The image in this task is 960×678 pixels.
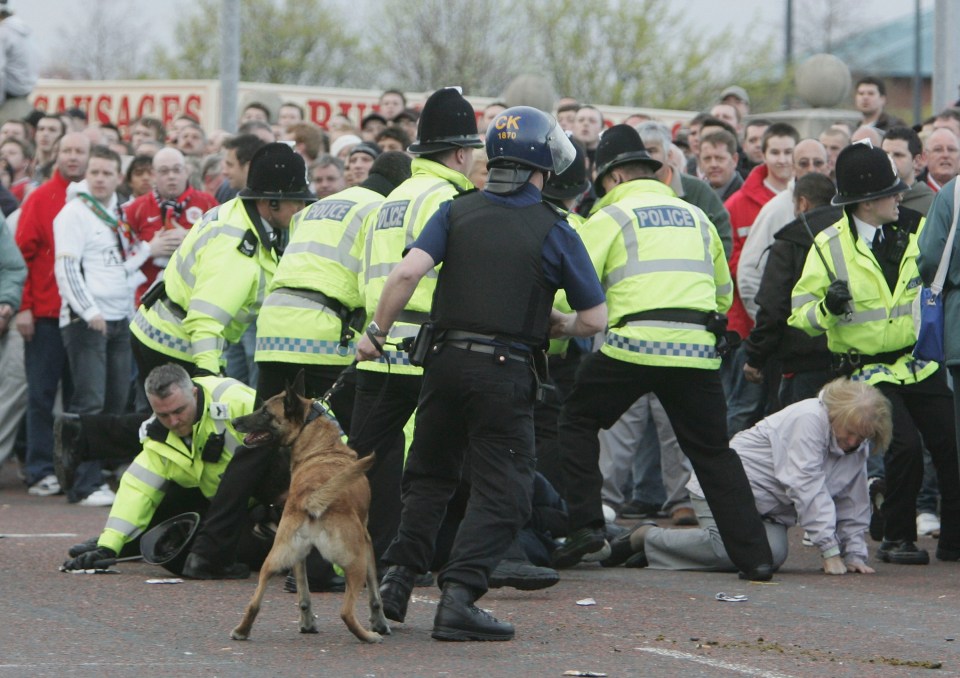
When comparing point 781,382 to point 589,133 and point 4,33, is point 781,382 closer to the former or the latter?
point 589,133

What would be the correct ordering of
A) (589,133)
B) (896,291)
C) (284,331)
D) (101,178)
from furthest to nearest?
(589,133), (101,178), (896,291), (284,331)

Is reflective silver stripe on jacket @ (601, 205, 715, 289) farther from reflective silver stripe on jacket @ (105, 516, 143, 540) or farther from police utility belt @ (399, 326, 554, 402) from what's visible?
reflective silver stripe on jacket @ (105, 516, 143, 540)

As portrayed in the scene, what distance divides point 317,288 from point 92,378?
4200 mm

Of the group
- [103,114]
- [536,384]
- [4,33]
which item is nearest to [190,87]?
[103,114]

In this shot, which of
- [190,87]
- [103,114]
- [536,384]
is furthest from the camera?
[103,114]

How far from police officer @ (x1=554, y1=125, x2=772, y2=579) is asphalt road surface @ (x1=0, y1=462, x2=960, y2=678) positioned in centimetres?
35

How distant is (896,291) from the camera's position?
9.58m

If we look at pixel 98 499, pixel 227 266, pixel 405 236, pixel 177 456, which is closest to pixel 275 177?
pixel 227 266

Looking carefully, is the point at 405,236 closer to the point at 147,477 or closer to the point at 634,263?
the point at 634,263

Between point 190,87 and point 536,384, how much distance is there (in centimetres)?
1681

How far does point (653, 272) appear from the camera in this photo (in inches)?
347

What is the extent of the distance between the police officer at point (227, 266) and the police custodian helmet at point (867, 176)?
2.93 metres

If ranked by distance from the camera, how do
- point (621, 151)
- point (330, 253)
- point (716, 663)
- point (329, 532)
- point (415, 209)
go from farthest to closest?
point (621, 151) → point (330, 253) → point (415, 209) → point (329, 532) → point (716, 663)

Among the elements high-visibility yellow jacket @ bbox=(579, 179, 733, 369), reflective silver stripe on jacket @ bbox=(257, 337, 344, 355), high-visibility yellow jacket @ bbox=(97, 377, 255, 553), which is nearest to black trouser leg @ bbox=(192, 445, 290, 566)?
high-visibility yellow jacket @ bbox=(97, 377, 255, 553)
